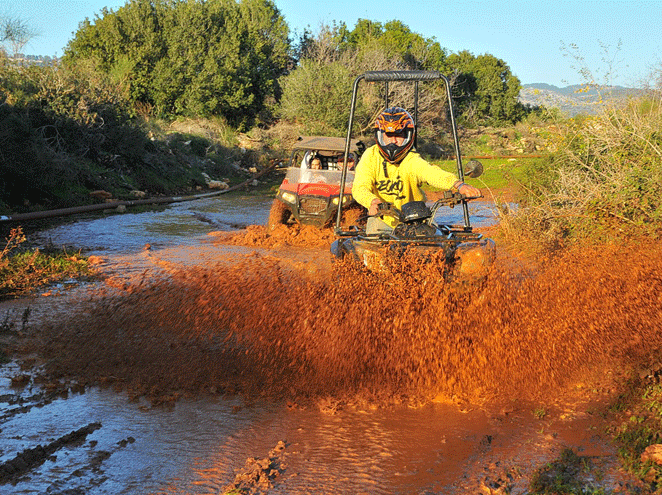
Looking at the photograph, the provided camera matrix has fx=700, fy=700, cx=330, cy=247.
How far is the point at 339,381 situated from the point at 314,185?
833 cm

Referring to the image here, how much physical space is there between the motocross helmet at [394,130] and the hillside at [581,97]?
16.0 feet

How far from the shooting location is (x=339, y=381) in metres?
5.32

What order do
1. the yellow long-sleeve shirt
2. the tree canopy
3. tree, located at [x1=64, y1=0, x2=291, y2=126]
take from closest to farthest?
the yellow long-sleeve shirt < the tree canopy < tree, located at [x1=64, y1=0, x2=291, y2=126]

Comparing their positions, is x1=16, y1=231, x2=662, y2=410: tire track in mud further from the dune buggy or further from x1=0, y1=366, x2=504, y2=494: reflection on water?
the dune buggy

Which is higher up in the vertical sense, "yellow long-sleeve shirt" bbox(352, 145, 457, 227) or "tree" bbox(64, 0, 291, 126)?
"tree" bbox(64, 0, 291, 126)

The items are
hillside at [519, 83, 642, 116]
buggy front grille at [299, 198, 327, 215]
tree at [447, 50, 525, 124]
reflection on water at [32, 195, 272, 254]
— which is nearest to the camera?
hillside at [519, 83, 642, 116]

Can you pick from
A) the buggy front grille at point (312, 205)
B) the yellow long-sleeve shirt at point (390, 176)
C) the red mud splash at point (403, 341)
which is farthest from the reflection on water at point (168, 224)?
the yellow long-sleeve shirt at point (390, 176)

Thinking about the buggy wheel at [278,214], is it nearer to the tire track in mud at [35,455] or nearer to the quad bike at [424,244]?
the quad bike at [424,244]

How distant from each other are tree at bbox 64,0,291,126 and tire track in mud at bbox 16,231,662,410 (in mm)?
32634

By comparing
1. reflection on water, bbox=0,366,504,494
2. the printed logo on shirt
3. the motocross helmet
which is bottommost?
reflection on water, bbox=0,366,504,494

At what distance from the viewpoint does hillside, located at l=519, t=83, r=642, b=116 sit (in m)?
10.8

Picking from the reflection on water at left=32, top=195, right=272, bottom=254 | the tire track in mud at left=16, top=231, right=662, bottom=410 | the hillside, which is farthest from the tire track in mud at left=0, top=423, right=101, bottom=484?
the hillside

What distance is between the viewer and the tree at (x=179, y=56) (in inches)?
1497

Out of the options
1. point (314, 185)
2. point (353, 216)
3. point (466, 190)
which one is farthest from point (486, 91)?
point (466, 190)
